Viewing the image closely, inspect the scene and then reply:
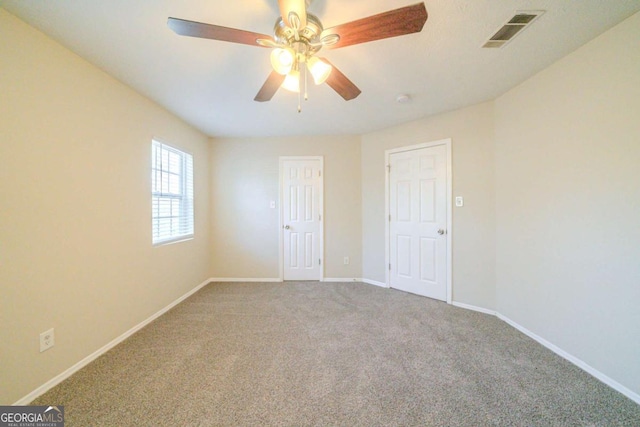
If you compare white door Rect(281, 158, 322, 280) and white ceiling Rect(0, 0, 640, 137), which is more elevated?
white ceiling Rect(0, 0, 640, 137)

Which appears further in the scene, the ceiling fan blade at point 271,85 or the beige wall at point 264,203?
the beige wall at point 264,203

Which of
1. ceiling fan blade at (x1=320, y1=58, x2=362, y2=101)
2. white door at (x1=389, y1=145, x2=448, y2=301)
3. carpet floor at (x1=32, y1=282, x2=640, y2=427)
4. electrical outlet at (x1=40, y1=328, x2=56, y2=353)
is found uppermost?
ceiling fan blade at (x1=320, y1=58, x2=362, y2=101)

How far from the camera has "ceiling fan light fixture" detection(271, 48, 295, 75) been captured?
1345 mm

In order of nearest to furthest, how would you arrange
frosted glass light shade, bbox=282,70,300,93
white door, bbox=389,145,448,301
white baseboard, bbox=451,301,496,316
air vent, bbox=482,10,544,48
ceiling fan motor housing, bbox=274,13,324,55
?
ceiling fan motor housing, bbox=274,13,324,55, air vent, bbox=482,10,544,48, frosted glass light shade, bbox=282,70,300,93, white baseboard, bbox=451,301,496,316, white door, bbox=389,145,448,301

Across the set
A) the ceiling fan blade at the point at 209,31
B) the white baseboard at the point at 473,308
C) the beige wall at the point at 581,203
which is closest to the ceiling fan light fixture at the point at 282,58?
the ceiling fan blade at the point at 209,31

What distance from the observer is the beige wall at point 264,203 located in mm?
3834

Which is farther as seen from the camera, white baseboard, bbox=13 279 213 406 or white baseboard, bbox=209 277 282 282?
white baseboard, bbox=209 277 282 282

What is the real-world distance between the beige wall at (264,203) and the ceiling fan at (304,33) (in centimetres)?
225

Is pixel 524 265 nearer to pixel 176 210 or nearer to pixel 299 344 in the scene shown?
pixel 299 344

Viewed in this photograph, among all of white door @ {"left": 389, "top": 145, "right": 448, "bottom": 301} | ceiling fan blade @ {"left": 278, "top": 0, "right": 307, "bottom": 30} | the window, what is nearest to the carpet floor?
white door @ {"left": 389, "top": 145, "right": 448, "bottom": 301}

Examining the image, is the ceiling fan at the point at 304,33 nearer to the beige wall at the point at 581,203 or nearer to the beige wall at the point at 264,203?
the beige wall at the point at 581,203

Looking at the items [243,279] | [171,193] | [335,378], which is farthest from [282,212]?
[335,378]

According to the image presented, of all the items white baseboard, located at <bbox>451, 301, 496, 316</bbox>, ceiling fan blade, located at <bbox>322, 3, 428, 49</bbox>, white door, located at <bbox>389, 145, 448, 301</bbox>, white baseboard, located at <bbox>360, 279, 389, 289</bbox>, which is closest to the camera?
ceiling fan blade, located at <bbox>322, 3, 428, 49</bbox>

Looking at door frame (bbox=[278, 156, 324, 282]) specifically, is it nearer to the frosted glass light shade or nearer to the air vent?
the frosted glass light shade
